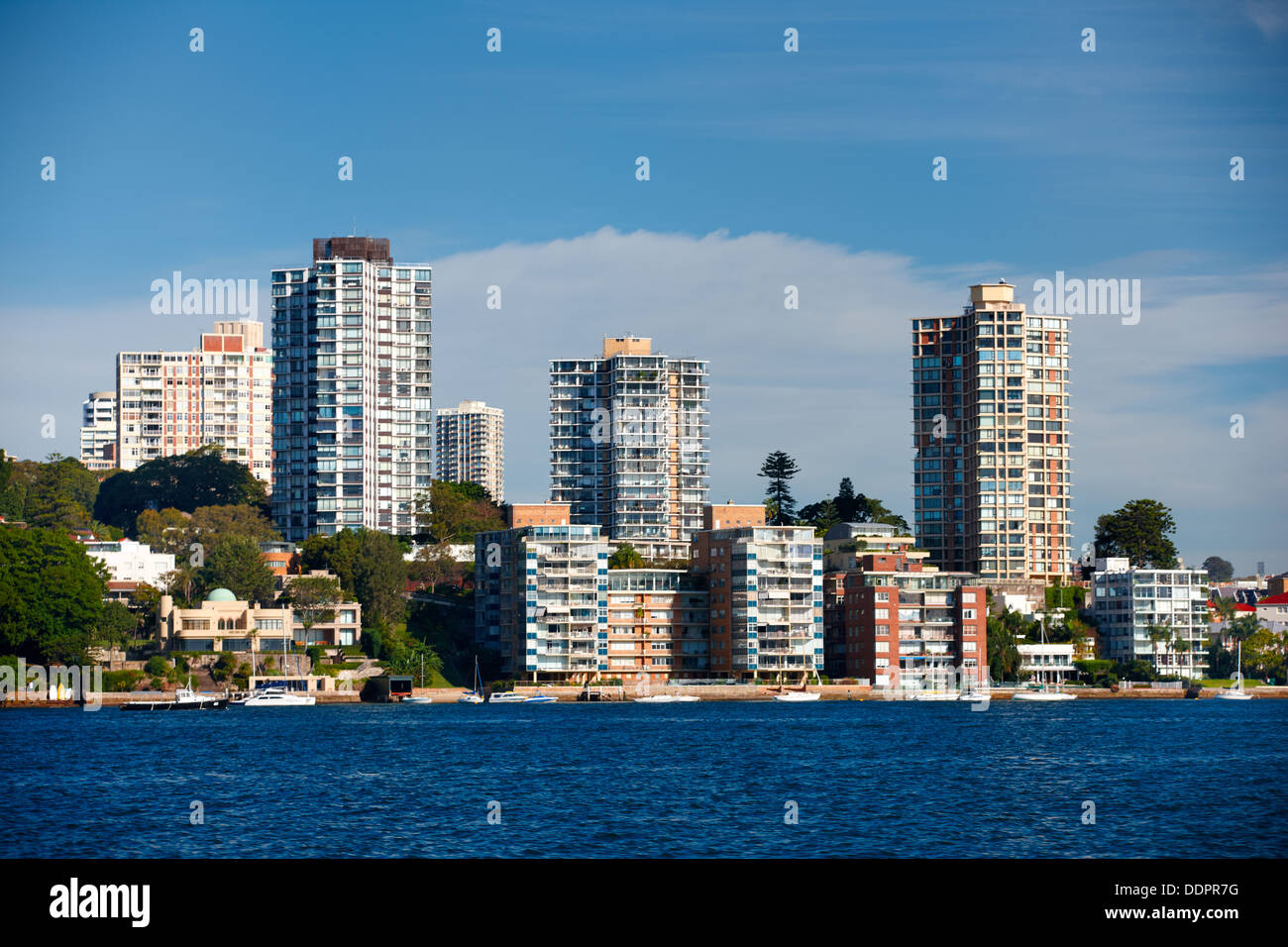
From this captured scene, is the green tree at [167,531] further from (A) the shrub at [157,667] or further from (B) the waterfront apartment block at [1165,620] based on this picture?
(B) the waterfront apartment block at [1165,620]

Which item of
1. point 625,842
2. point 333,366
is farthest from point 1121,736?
point 333,366

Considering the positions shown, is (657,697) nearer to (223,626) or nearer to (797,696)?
(797,696)

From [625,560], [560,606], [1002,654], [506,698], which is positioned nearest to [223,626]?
[506,698]

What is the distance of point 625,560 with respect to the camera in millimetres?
173125

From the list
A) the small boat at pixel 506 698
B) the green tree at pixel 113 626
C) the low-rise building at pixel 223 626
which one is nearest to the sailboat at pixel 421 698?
the small boat at pixel 506 698

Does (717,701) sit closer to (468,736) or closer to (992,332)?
(468,736)

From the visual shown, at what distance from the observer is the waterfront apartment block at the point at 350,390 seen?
191250mm

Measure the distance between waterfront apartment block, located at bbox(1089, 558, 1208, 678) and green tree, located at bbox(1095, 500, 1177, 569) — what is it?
44.7ft

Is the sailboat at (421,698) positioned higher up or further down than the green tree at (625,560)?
further down

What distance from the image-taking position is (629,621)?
157 metres

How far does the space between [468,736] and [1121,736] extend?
145 feet

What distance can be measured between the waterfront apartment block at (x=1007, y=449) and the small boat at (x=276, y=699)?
3648 inches
